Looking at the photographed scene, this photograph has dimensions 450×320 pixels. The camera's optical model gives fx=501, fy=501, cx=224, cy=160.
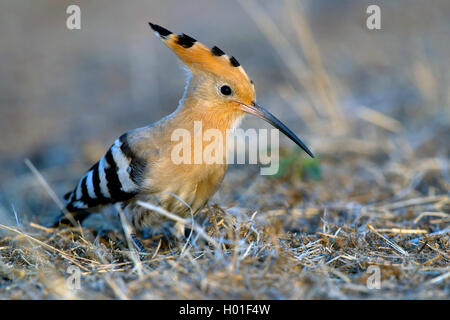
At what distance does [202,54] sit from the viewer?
2.50 meters

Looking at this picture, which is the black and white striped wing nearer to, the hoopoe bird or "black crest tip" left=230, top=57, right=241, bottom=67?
the hoopoe bird

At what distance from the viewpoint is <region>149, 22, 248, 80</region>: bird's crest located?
2492 millimetres

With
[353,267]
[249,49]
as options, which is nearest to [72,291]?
[353,267]

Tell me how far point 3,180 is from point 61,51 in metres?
3.91

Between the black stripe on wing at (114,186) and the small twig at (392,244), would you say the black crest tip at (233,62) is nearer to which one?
the black stripe on wing at (114,186)

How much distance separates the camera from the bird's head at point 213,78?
8.20 ft

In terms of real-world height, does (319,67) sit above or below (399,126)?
above

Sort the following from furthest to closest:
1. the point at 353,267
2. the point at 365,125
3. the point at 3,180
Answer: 1. the point at 365,125
2. the point at 3,180
3. the point at 353,267

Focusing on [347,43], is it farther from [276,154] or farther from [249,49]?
[276,154]

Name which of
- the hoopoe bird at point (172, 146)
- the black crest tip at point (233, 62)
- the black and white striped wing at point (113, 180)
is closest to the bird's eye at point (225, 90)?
the hoopoe bird at point (172, 146)

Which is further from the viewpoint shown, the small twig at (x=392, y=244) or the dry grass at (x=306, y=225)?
the small twig at (x=392, y=244)

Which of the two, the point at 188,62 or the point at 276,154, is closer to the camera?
the point at 188,62
